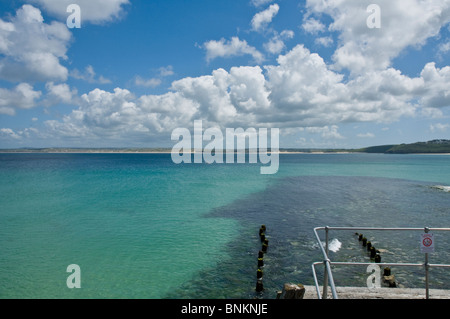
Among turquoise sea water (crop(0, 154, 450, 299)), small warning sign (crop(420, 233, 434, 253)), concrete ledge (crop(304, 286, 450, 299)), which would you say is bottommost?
turquoise sea water (crop(0, 154, 450, 299))

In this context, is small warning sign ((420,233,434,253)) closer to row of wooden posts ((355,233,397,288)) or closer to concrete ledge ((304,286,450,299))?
concrete ledge ((304,286,450,299))

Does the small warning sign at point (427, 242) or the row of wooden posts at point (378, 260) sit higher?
the small warning sign at point (427, 242)

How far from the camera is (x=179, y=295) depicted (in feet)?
42.9

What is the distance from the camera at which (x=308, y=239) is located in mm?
20375

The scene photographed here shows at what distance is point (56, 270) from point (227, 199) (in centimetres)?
2398

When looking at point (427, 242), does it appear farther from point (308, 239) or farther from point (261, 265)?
point (308, 239)

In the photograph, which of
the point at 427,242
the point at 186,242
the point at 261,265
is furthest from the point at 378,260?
the point at 186,242

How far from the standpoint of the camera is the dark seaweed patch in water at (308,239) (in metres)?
14.0

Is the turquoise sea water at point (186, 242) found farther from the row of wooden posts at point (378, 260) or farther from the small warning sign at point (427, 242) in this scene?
the small warning sign at point (427, 242)

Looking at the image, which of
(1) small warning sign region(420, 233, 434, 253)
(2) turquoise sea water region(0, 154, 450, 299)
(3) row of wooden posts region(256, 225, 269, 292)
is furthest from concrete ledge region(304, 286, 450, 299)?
(2) turquoise sea water region(0, 154, 450, 299)

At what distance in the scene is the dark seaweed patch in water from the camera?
14008 millimetres

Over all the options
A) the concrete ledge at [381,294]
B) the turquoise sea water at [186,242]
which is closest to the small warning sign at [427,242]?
the concrete ledge at [381,294]

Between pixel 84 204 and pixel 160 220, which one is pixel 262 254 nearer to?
pixel 160 220
